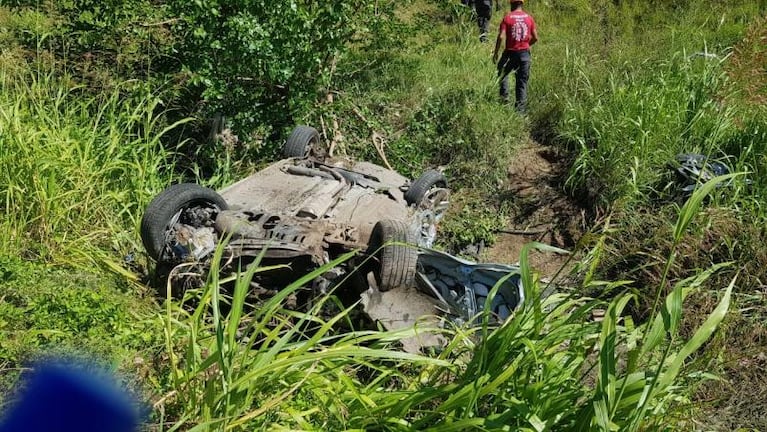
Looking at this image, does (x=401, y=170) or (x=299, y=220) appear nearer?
(x=299, y=220)

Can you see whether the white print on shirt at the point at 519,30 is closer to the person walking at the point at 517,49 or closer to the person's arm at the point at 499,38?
the person walking at the point at 517,49

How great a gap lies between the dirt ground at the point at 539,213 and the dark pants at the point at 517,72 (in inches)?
29.9

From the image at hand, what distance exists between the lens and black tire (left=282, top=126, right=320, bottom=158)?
6172mm

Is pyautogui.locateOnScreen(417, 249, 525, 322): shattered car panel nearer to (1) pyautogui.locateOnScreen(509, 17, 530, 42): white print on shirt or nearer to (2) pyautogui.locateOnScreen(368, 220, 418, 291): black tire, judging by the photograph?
(2) pyautogui.locateOnScreen(368, 220, 418, 291): black tire

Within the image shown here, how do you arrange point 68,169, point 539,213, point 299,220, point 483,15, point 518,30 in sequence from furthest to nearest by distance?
1. point 483,15
2. point 518,30
3. point 539,213
4. point 68,169
5. point 299,220

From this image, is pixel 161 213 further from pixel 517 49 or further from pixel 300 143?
pixel 517 49

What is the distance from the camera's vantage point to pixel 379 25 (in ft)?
24.4

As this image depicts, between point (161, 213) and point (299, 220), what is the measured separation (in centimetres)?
97

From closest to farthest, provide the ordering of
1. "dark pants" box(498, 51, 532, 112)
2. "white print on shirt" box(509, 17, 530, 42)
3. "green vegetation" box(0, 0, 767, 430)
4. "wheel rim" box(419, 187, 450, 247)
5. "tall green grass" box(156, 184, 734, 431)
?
"tall green grass" box(156, 184, 734, 431), "green vegetation" box(0, 0, 767, 430), "wheel rim" box(419, 187, 450, 247), "white print on shirt" box(509, 17, 530, 42), "dark pants" box(498, 51, 532, 112)

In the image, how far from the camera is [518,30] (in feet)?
25.5

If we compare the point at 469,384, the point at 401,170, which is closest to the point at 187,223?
the point at 469,384

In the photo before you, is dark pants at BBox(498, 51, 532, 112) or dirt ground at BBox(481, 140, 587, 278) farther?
dark pants at BBox(498, 51, 532, 112)

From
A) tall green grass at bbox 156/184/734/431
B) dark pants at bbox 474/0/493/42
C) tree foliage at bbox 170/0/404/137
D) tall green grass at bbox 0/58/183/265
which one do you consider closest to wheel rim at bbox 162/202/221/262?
tall green grass at bbox 0/58/183/265

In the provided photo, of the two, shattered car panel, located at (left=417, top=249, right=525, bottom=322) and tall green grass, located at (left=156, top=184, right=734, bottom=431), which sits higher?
tall green grass, located at (left=156, top=184, right=734, bottom=431)
